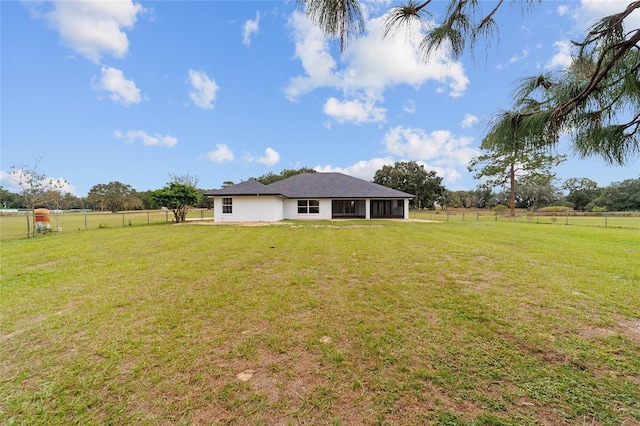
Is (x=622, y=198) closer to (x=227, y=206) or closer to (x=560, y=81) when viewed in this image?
(x=227, y=206)

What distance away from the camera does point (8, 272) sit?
525cm

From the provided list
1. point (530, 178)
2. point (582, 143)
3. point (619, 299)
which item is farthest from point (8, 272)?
point (530, 178)

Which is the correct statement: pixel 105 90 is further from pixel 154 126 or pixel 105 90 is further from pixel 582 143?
pixel 582 143

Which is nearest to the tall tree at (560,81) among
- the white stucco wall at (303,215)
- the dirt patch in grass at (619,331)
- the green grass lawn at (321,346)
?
the dirt patch in grass at (619,331)

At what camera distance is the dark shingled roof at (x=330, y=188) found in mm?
22391

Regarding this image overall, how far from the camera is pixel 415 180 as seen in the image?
1638 inches

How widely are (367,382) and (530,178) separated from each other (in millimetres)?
39098

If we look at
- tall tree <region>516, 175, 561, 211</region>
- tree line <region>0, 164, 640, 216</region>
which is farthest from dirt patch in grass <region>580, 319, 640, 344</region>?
tall tree <region>516, 175, 561, 211</region>

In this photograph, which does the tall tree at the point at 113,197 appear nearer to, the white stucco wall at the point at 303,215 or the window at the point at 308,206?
the white stucco wall at the point at 303,215

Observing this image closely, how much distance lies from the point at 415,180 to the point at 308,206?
84.0 ft

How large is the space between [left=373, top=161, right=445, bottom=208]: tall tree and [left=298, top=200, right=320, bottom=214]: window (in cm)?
2297

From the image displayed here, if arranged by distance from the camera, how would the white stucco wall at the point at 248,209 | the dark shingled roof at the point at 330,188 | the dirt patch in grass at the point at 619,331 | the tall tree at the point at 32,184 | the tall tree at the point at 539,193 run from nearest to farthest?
1. the dirt patch in grass at the point at 619,331
2. the tall tree at the point at 32,184
3. the white stucco wall at the point at 248,209
4. the dark shingled roof at the point at 330,188
5. the tall tree at the point at 539,193

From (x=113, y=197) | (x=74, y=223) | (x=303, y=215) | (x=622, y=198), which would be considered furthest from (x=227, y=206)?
(x=622, y=198)

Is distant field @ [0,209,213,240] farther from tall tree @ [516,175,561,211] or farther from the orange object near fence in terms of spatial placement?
tall tree @ [516,175,561,211]
